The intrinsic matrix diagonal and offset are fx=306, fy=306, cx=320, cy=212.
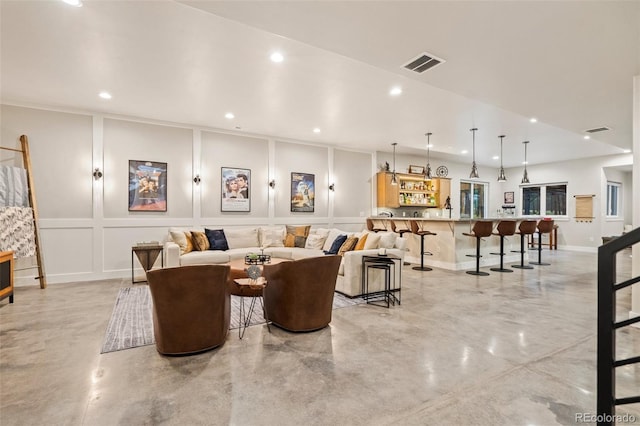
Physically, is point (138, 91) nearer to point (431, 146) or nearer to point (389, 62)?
point (389, 62)

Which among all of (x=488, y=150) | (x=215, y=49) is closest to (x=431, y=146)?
(x=488, y=150)

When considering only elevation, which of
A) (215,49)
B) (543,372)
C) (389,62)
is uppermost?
(215,49)

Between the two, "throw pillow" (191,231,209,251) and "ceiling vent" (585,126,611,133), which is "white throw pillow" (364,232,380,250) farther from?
"ceiling vent" (585,126,611,133)

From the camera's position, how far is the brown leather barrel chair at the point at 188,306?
2.43 metres

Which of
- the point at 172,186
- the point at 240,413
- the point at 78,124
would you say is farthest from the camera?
the point at 172,186

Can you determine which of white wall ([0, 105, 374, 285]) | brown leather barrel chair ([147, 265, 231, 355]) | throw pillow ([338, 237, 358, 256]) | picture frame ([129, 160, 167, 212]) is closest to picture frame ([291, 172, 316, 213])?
white wall ([0, 105, 374, 285])

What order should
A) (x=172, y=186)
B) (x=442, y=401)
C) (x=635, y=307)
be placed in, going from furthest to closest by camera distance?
(x=172, y=186) < (x=635, y=307) < (x=442, y=401)

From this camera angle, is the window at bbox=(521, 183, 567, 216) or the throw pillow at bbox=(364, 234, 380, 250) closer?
the throw pillow at bbox=(364, 234, 380, 250)

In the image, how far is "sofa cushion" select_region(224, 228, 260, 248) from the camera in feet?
19.9

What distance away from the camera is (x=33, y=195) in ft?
16.0

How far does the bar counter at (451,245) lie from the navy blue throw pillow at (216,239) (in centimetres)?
405

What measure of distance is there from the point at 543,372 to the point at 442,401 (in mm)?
972

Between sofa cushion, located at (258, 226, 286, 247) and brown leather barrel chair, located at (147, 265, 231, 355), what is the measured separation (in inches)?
138

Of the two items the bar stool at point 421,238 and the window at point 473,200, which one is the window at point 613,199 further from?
the bar stool at point 421,238
